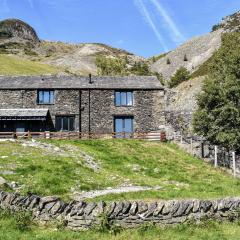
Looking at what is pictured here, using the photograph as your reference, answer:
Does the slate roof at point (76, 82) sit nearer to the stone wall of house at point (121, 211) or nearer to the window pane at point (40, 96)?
the window pane at point (40, 96)

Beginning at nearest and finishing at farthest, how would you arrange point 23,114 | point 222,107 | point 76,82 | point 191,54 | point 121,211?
point 121,211, point 222,107, point 23,114, point 76,82, point 191,54

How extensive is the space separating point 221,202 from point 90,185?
35.4ft

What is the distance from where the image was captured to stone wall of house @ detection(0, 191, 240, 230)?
15086 millimetres

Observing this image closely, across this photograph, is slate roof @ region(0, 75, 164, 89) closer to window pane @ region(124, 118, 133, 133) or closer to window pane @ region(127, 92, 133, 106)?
window pane @ region(127, 92, 133, 106)

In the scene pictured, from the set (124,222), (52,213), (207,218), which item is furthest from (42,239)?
(207,218)

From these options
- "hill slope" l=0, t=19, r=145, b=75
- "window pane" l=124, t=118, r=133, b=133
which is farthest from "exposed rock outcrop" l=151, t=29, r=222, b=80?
"window pane" l=124, t=118, r=133, b=133

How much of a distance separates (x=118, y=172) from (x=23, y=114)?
23.7 m

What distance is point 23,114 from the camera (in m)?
50.9

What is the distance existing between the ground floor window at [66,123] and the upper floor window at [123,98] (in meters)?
5.69

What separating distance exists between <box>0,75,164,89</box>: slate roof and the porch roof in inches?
113

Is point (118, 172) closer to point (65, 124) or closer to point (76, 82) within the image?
point (65, 124)

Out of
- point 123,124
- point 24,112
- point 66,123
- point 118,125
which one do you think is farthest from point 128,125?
point 24,112

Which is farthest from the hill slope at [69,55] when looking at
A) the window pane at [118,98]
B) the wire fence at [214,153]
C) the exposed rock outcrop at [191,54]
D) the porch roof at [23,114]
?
the wire fence at [214,153]

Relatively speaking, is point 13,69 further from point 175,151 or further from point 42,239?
point 42,239
